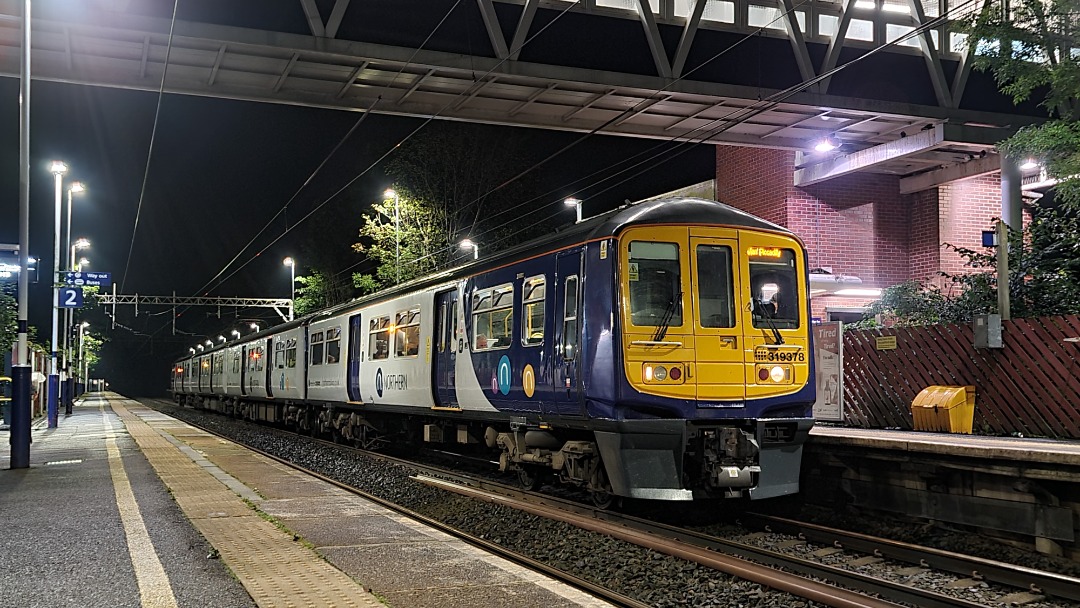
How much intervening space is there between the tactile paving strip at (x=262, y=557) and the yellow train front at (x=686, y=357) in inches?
125

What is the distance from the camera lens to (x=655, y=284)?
9641 millimetres

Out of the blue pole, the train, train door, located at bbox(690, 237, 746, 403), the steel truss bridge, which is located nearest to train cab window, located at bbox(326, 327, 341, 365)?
the steel truss bridge

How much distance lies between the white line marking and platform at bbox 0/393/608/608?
14 mm

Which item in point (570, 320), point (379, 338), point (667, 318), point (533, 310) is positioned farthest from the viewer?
point (379, 338)

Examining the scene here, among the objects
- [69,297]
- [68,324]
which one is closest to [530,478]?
[69,297]

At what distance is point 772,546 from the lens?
28.6ft

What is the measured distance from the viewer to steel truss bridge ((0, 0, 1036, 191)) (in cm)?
1462

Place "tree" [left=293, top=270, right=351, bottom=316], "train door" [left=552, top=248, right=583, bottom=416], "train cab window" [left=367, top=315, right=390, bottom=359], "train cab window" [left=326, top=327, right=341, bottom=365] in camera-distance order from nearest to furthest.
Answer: "train door" [left=552, top=248, right=583, bottom=416] → "train cab window" [left=367, top=315, right=390, bottom=359] → "train cab window" [left=326, top=327, right=341, bottom=365] → "tree" [left=293, top=270, right=351, bottom=316]

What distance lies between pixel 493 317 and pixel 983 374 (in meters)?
6.39

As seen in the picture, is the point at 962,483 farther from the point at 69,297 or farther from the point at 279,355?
the point at 69,297

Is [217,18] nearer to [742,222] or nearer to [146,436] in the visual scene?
[742,222]

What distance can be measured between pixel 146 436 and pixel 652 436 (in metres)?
16.5

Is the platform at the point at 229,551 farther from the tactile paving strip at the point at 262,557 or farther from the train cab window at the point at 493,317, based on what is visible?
the train cab window at the point at 493,317

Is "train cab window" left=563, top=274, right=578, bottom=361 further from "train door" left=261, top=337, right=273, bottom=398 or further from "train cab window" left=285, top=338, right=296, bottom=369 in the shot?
"train door" left=261, top=337, right=273, bottom=398
